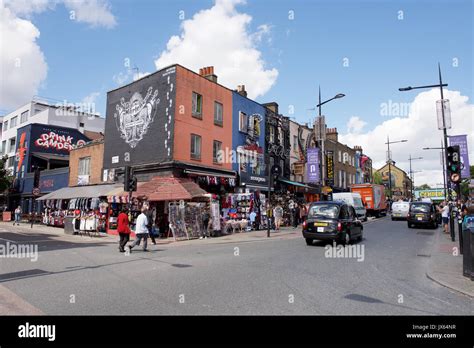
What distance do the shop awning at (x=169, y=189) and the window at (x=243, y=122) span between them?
7547mm

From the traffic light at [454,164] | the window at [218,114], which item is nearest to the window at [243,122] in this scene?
the window at [218,114]

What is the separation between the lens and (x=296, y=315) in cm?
493

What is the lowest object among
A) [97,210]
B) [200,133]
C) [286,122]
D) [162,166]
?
[97,210]

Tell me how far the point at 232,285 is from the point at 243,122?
20.3m

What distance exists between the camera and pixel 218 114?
23.9 m

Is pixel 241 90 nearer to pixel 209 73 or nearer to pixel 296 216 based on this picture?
pixel 209 73

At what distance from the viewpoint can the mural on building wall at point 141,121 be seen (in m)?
20.8

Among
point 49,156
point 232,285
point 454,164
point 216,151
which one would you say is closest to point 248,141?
point 216,151

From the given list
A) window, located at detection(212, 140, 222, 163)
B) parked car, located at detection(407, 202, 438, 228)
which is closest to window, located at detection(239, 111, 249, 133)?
window, located at detection(212, 140, 222, 163)
